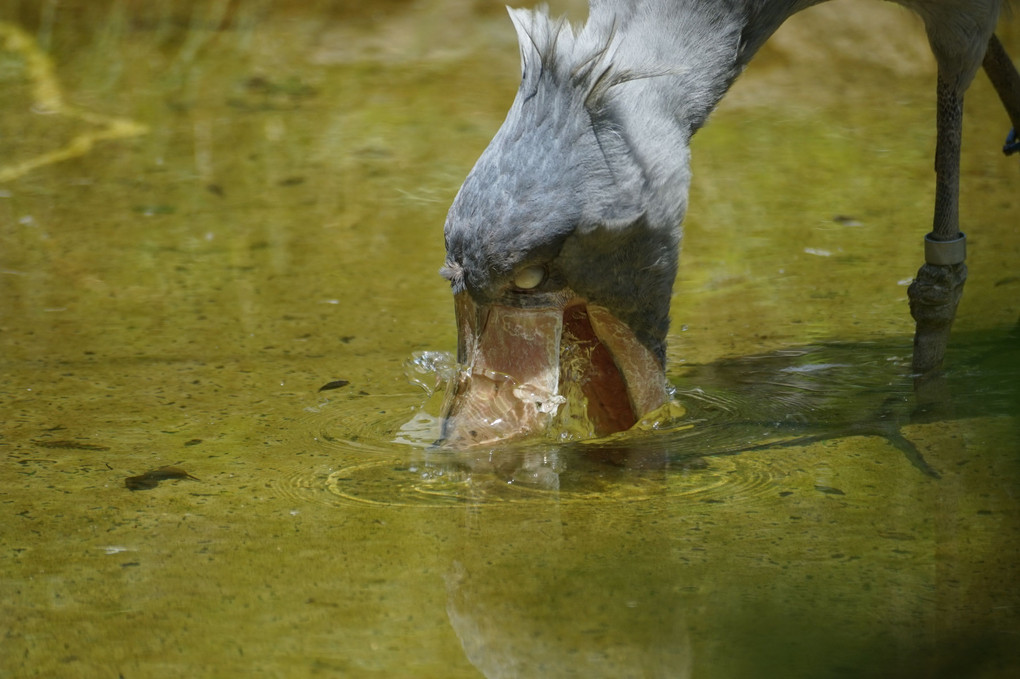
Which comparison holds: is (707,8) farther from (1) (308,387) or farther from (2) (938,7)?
(1) (308,387)

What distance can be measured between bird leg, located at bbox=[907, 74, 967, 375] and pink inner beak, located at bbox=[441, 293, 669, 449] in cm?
74

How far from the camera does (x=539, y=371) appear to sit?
2.42m

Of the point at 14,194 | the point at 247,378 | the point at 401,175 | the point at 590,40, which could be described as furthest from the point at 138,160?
the point at 590,40

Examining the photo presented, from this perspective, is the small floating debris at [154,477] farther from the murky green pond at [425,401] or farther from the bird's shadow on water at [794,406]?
the bird's shadow on water at [794,406]

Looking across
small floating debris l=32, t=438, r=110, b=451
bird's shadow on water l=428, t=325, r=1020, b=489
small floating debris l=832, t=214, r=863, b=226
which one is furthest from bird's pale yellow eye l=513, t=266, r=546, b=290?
small floating debris l=832, t=214, r=863, b=226

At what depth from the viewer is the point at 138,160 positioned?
4.48 meters

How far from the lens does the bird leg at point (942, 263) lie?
114 inches

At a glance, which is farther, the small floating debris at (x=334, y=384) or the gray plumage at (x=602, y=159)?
the small floating debris at (x=334, y=384)

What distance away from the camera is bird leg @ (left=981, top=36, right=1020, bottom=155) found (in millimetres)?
3277

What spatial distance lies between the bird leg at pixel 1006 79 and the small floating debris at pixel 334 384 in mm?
1837

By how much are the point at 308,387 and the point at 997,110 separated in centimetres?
312

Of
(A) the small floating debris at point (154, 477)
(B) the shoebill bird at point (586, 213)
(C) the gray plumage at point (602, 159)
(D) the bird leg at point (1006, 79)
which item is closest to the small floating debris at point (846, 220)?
(D) the bird leg at point (1006, 79)

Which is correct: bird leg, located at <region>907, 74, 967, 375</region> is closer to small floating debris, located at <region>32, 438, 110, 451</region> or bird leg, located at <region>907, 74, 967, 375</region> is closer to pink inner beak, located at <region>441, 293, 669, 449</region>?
pink inner beak, located at <region>441, 293, 669, 449</region>

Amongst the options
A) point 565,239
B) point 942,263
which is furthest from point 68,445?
point 942,263
